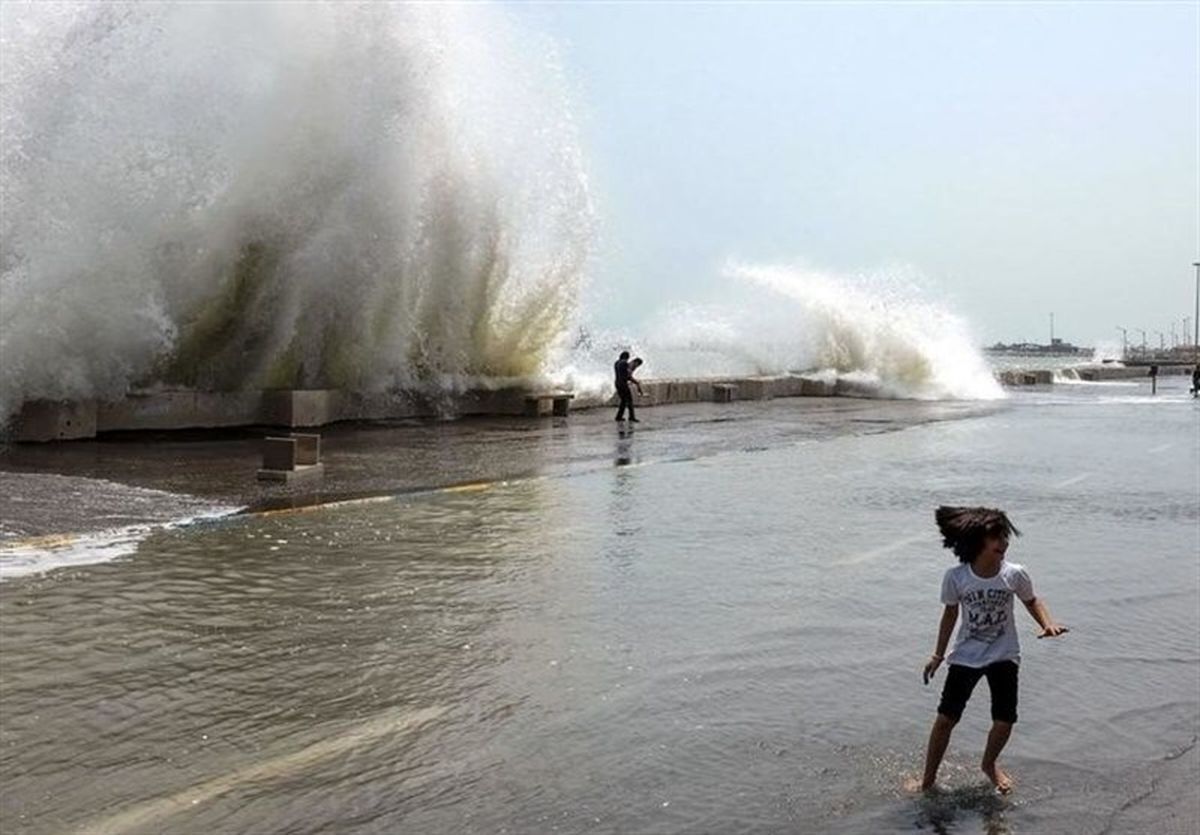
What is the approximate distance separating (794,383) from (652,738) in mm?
34964

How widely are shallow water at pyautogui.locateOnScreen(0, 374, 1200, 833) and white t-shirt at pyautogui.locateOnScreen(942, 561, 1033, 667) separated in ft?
1.56

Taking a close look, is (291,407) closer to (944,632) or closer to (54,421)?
(54,421)

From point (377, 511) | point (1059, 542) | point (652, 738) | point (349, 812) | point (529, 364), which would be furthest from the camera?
point (529, 364)

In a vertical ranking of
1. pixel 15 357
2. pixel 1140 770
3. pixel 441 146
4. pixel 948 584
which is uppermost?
pixel 441 146

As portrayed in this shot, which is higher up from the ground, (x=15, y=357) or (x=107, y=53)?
(x=107, y=53)

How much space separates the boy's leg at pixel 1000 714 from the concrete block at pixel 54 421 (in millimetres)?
13770

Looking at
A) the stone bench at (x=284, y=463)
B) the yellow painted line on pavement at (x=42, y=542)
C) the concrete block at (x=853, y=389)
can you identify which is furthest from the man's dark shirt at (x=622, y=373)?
the concrete block at (x=853, y=389)

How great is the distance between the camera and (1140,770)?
4.75m

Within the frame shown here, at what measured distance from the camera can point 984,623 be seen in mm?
4520

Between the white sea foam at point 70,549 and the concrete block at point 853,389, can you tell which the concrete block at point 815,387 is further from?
the white sea foam at point 70,549

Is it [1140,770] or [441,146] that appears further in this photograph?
[441,146]

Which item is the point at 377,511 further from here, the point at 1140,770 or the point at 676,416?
the point at 676,416

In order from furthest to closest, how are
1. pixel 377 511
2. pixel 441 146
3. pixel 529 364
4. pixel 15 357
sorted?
1. pixel 529 364
2. pixel 441 146
3. pixel 15 357
4. pixel 377 511

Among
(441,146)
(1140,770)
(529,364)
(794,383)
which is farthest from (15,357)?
(794,383)
